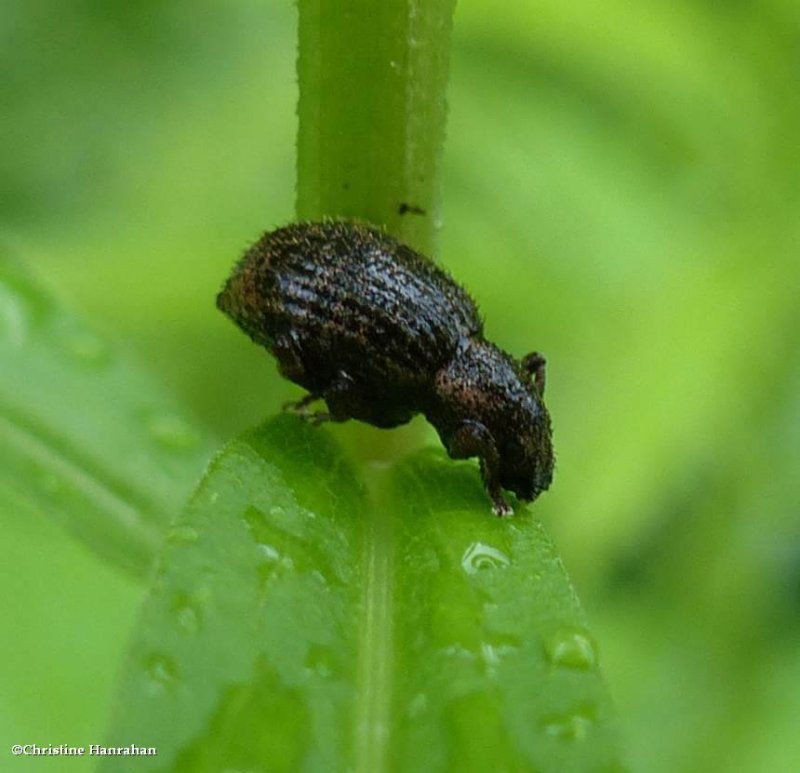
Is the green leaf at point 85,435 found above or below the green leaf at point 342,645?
above

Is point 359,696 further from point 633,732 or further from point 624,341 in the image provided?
point 624,341

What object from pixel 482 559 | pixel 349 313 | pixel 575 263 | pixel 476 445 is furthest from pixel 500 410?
pixel 575 263

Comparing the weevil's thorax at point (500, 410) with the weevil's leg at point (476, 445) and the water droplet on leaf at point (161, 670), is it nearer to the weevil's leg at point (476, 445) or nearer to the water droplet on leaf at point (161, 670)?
the weevil's leg at point (476, 445)

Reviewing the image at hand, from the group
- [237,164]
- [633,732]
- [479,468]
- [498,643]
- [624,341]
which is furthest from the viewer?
[237,164]

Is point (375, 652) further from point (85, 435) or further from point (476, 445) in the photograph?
point (85, 435)

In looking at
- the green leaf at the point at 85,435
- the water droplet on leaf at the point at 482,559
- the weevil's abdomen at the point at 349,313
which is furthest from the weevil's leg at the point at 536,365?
the water droplet on leaf at the point at 482,559

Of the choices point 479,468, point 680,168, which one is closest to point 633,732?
point 479,468

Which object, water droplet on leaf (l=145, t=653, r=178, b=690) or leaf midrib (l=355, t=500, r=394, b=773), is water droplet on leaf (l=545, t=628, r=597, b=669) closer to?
leaf midrib (l=355, t=500, r=394, b=773)
